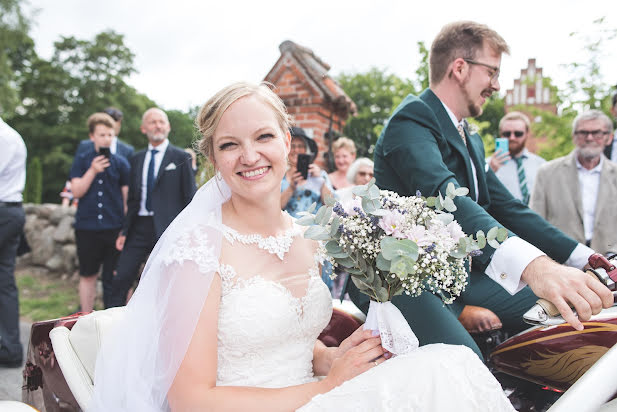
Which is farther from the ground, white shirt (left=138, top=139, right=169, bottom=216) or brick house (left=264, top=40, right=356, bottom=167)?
brick house (left=264, top=40, right=356, bottom=167)

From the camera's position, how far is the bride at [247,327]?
52.9 inches

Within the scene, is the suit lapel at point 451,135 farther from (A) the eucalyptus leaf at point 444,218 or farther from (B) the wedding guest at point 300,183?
(B) the wedding guest at point 300,183

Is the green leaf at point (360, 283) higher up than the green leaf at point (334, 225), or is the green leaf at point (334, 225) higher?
→ the green leaf at point (334, 225)

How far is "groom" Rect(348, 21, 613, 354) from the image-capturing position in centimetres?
178

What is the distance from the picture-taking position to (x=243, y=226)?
1922mm

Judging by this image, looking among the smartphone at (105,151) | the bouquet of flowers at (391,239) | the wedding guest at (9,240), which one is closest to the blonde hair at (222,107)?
the bouquet of flowers at (391,239)

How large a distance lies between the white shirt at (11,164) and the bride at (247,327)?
2866mm

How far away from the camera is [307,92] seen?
6.44 meters

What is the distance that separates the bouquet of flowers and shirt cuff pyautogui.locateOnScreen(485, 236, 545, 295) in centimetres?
18

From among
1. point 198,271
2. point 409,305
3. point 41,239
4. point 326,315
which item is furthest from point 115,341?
point 41,239

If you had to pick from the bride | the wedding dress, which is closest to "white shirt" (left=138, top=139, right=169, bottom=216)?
the bride

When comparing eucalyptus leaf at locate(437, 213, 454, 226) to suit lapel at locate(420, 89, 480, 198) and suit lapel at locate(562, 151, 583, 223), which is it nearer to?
suit lapel at locate(420, 89, 480, 198)

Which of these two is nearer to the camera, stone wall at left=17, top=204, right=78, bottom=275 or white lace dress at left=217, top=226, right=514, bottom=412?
white lace dress at left=217, top=226, right=514, bottom=412

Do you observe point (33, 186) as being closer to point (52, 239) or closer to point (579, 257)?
point (52, 239)
